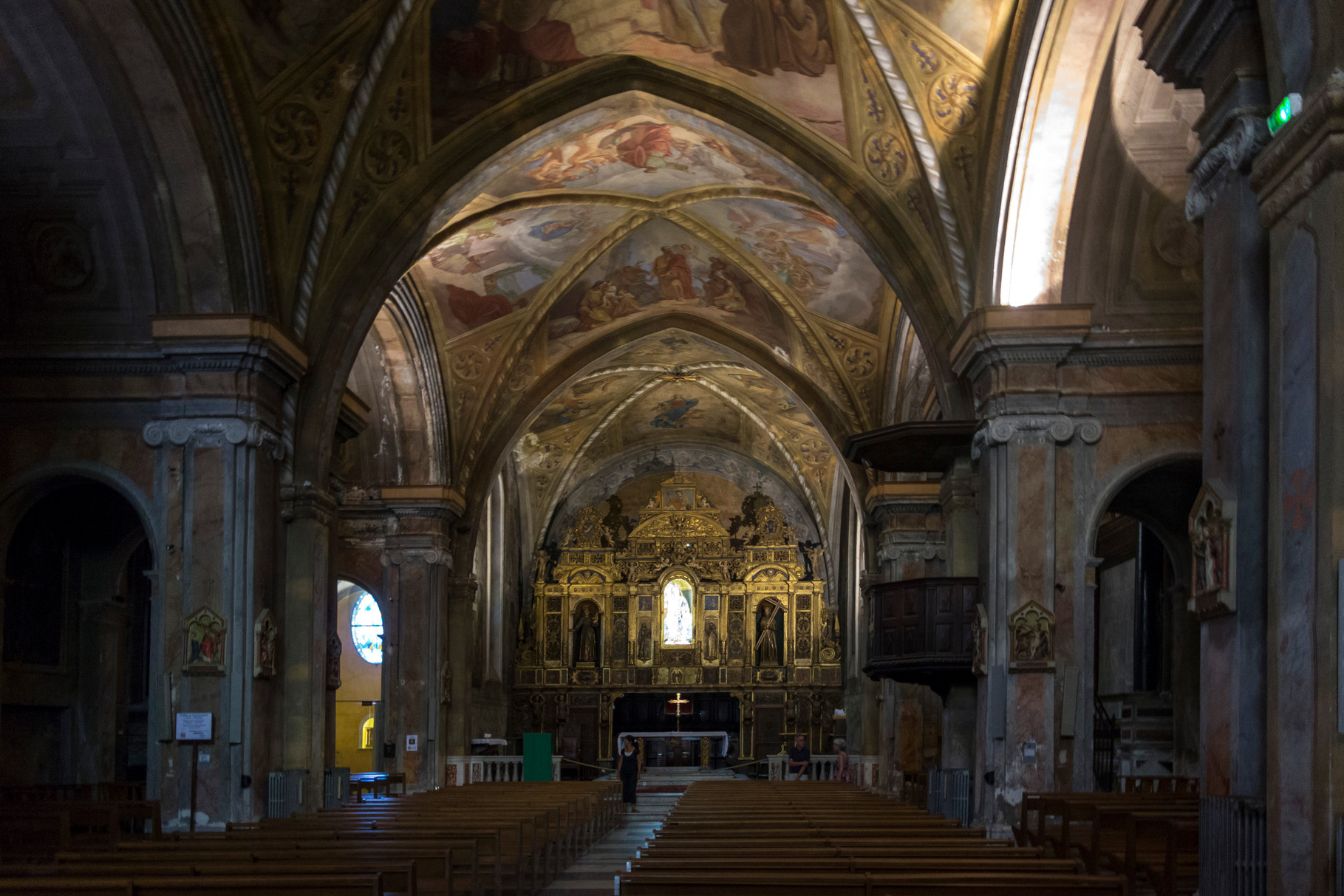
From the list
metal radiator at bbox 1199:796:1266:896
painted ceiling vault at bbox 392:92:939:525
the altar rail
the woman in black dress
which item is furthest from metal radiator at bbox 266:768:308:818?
metal radiator at bbox 1199:796:1266:896

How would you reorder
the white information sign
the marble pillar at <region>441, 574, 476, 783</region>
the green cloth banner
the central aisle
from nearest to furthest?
the central aisle, the white information sign, the marble pillar at <region>441, 574, 476, 783</region>, the green cloth banner

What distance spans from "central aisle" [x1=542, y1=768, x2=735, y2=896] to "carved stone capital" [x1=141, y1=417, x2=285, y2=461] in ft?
16.8

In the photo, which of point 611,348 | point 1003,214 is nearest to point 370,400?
point 611,348

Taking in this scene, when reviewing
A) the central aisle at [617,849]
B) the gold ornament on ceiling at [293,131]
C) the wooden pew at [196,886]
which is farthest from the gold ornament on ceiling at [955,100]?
the wooden pew at [196,886]

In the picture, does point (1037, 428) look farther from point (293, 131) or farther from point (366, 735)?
point (366, 735)

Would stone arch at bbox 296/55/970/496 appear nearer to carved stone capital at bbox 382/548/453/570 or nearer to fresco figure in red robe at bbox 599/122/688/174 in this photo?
fresco figure in red robe at bbox 599/122/688/174

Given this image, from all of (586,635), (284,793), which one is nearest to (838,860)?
(284,793)

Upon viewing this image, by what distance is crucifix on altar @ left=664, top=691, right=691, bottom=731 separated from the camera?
33.6 meters

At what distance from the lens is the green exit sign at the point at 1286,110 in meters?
5.95

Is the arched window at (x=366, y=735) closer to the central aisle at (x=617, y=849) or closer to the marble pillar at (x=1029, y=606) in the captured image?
the central aisle at (x=617, y=849)

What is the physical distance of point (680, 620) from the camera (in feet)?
115

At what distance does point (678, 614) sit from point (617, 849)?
19990 millimetres

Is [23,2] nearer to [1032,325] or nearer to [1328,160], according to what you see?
[1032,325]

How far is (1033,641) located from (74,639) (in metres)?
10.4
